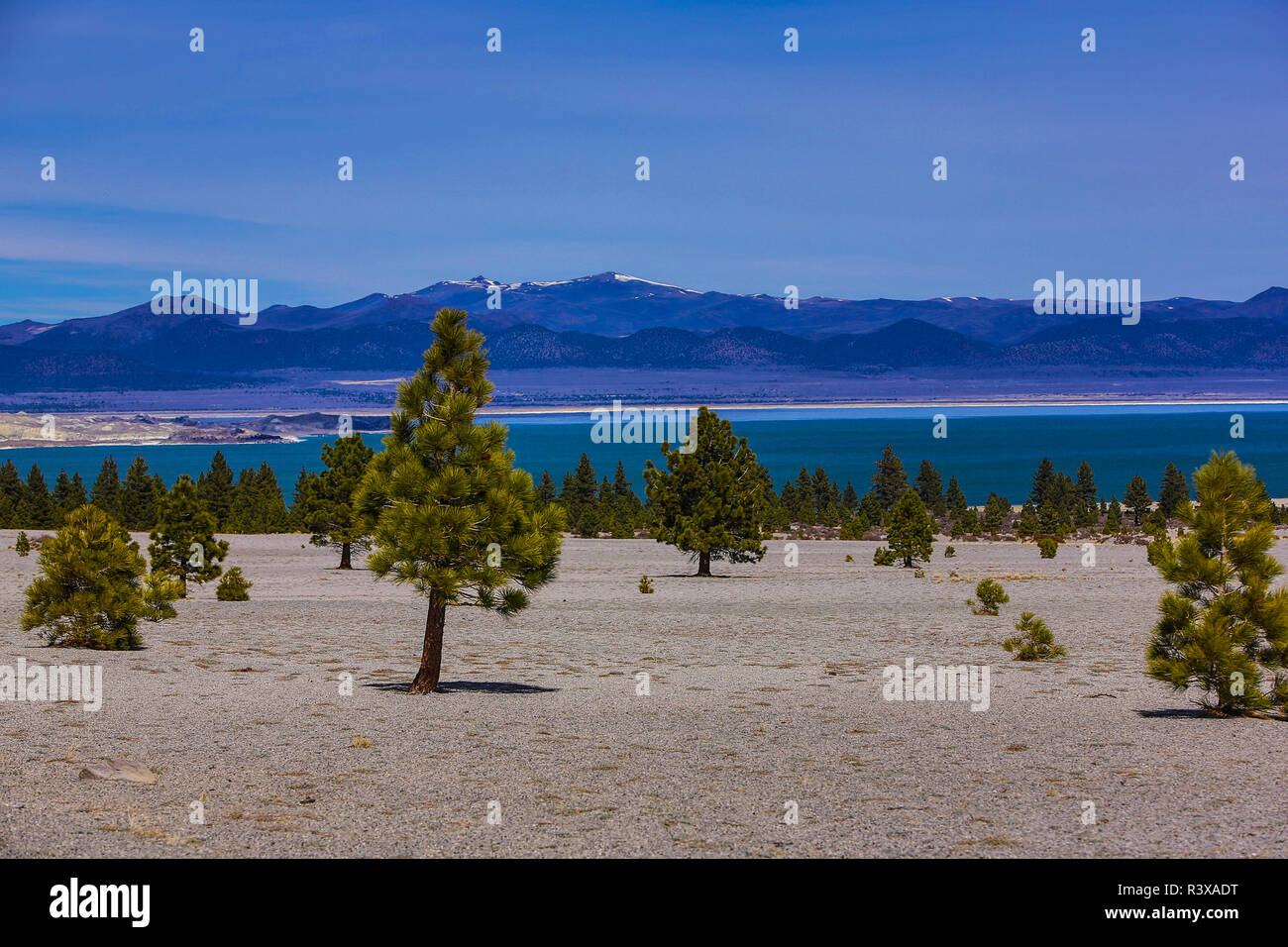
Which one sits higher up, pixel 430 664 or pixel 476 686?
pixel 430 664

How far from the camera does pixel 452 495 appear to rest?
1644cm

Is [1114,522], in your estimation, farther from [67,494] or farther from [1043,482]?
[67,494]

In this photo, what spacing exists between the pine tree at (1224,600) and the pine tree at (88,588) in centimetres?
1761

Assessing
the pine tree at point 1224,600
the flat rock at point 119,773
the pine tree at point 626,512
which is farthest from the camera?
the pine tree at point 626,512

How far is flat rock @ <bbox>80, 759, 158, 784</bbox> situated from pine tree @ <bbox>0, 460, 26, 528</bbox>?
240 feet

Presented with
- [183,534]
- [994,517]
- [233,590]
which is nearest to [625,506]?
[994,517]

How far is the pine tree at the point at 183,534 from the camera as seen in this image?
3331 centimetres

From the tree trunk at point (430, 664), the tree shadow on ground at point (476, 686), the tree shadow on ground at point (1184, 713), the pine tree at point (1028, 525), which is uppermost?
the tree trunk at point (430, 664)

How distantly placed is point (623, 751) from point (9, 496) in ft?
282

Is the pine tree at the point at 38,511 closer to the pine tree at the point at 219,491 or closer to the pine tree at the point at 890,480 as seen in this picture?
the pine tree at the point at 219,491

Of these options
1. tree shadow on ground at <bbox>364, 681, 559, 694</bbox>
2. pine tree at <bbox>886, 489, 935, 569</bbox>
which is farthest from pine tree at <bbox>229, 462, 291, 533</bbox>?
tree shadow on ground at <bbox>364, 681, 559, 694</bbox>

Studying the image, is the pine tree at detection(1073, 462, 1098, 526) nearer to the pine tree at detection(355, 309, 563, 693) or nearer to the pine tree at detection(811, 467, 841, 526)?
the pine tree at detection(811, 467, 841, 526)

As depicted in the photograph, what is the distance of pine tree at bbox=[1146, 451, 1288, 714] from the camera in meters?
14.7

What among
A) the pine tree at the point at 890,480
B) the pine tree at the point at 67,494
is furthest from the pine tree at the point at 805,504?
the pine tree at the point at 67,494
